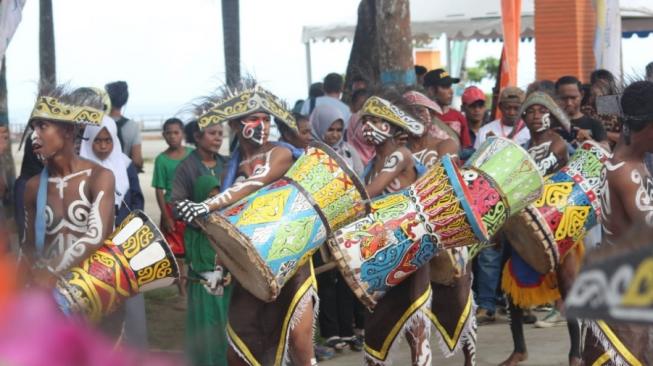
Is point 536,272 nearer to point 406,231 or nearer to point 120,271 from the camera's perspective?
point 406,231

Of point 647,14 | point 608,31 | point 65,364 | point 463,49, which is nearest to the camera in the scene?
point 65,364

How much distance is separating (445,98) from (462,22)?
9.45m

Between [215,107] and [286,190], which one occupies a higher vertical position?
[215,107]

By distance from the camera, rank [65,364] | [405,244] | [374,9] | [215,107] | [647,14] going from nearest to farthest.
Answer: [65,364] < [405,244] < [215,107] < [374,9] < [647,14]

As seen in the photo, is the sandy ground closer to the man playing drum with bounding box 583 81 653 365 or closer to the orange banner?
the man playing drum with bounding box 583 81 653 365

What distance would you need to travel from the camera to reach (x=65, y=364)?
957 millimetres

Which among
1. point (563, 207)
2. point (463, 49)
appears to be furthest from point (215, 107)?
point (463, 49)

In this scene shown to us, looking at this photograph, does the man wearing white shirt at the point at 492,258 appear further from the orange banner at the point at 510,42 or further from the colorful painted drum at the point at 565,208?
the orange banner at the point at 510,42

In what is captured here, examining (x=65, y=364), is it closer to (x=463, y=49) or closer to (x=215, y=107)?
(x=215, y=107)

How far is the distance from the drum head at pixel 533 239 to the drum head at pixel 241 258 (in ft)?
6.56

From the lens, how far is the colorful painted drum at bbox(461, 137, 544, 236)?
598 centimetres

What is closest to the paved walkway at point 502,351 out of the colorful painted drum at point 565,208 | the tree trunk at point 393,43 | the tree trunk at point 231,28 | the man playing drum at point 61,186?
the colorful painted drum at point 565,208

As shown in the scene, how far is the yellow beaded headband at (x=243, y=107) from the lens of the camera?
6.02 metres

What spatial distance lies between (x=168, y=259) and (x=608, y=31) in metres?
7.72
